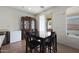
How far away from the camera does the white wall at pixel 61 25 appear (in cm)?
178

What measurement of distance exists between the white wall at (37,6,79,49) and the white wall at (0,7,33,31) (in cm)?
53

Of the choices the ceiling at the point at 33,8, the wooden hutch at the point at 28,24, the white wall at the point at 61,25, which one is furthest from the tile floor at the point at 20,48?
the ceiling at the point at 33,8

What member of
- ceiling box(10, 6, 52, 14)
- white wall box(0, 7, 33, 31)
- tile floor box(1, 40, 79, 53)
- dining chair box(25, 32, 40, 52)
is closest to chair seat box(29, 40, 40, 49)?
dining chair box(25, 32, 40, 52)

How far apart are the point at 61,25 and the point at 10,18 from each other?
3.15ft

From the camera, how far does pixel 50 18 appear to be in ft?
6.05

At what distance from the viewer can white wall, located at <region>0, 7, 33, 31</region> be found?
174cm

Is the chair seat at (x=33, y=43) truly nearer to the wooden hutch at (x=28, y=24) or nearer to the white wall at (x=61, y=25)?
the wooden hutch at (x=28, y=24)

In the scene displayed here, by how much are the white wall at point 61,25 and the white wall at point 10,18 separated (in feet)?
1.74

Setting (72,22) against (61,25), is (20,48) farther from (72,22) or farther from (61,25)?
(72,22)

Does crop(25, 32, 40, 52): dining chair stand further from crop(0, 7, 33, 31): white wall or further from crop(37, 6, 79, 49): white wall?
crop(37, 6, 79, 49): white wall

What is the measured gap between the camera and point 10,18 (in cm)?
178

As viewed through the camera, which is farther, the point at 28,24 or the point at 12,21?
the point at 28,24

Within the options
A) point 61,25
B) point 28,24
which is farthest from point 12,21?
point 61,25
